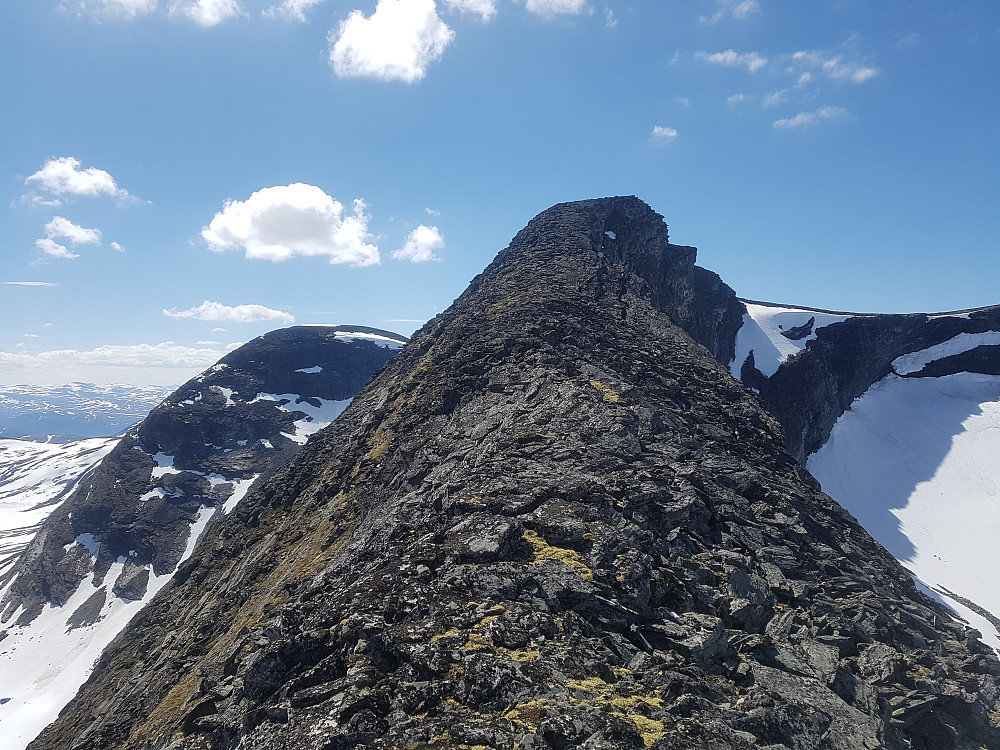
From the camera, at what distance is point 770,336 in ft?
297

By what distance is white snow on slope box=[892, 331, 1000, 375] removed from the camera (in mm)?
86062

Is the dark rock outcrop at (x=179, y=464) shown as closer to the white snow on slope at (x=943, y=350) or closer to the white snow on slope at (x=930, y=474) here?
the white snow on slope at (x=930, y=474)

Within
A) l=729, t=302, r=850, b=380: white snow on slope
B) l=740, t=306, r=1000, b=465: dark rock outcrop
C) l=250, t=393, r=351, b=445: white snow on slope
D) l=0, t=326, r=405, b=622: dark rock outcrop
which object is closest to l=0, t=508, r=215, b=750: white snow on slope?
l=0, t=326, r=405, b=622: dark rock outcrop

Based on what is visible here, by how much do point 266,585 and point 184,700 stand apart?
22.0ft

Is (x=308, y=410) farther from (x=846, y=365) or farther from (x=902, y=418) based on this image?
(x=902, y=418)

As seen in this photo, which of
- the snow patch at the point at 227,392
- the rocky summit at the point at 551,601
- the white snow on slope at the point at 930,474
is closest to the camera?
the rocky summit at the point at 551,601

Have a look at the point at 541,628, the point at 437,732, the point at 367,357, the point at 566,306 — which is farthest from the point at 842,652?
the point at 367,357

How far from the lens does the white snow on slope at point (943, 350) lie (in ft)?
282

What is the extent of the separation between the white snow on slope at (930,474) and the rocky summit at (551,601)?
37.0 meters

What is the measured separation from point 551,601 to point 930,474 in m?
Answer: 82.7

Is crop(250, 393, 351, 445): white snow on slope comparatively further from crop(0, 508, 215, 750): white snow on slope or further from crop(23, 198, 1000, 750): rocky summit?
crop(23, 198, 1000, 750): rocky summit

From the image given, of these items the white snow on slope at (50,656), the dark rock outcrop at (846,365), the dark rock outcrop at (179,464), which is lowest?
the white snow on slope at (50,656)

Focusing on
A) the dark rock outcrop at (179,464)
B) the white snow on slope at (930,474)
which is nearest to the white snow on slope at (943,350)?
the white snow on slope at (930,474)

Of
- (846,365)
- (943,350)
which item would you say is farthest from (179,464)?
(943,350)
